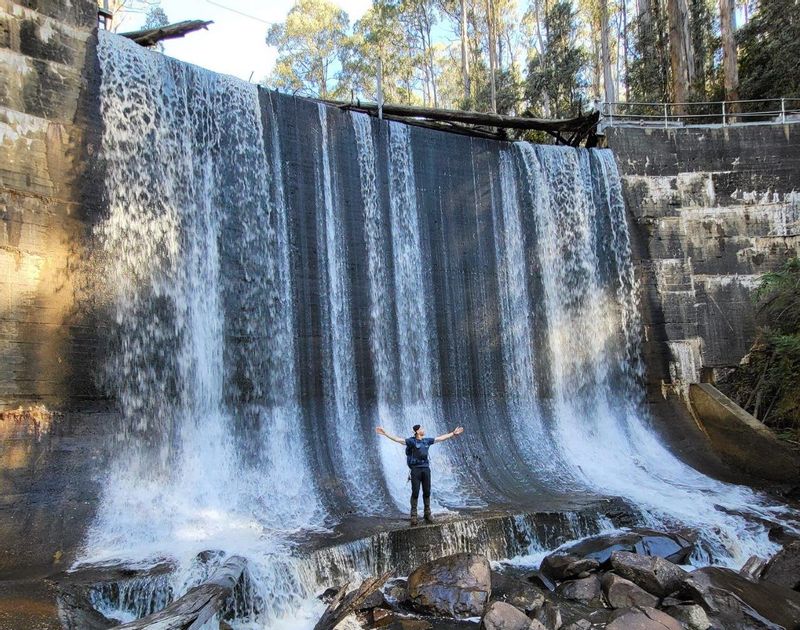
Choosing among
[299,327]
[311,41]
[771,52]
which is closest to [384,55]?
[311,41]

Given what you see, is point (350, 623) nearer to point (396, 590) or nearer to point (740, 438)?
point (396, 590)

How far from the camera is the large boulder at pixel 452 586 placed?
254 inches

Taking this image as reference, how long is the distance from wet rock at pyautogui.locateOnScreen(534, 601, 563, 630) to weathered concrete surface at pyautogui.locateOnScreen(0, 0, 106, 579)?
17.5 ft

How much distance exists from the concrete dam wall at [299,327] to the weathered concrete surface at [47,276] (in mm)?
33

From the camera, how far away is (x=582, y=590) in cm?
689

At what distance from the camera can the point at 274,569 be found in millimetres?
6660

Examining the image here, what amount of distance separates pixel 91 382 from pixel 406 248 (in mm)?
6064

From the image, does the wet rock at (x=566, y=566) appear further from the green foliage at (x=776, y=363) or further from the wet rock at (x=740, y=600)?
the green foliage at (x=776, y=363)

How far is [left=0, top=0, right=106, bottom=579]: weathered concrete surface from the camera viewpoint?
775 cm

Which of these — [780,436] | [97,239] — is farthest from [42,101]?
[780,436]

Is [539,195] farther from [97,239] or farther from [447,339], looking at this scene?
[97,239]

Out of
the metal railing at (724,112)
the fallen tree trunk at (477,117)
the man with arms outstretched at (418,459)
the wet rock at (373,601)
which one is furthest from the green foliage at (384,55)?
the wet rock at (373,601)

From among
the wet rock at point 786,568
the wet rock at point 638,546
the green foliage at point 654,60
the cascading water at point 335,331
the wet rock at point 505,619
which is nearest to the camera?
the wet rock at point 505,619

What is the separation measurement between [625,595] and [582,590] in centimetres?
45
